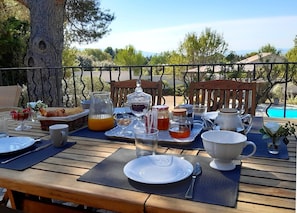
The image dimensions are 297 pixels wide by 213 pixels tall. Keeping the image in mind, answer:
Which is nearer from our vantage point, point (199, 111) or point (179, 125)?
point (179, 125)

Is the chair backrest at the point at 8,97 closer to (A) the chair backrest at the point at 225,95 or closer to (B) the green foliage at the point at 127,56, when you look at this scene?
(A) the chair backrest at the point at 225,95

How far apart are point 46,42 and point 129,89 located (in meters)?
3.48

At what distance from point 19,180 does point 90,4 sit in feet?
24.5

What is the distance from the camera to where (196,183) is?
0.85m

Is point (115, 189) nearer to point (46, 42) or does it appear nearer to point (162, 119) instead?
point (162, 119)

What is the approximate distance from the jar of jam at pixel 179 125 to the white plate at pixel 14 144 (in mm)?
634

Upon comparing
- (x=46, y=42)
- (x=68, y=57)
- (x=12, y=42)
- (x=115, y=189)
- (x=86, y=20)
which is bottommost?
(x=115, y=189)

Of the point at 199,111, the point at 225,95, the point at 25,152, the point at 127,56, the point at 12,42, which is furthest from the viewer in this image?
the point at 127,56

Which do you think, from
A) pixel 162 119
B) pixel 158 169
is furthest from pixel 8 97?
pixel 158 169

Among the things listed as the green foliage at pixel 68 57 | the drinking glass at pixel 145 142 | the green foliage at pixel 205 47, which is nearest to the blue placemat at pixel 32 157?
the drinking glass at pixel 145 142

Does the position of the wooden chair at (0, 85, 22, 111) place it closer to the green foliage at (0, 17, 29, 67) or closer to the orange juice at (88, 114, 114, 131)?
the orange juice at (88, 114, 114, 131)

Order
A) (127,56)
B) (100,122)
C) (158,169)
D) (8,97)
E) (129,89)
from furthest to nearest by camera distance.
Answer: (127,56) < (8,97) < (129,89) < (100,122) < (158,169)

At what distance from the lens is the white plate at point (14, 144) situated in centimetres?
116

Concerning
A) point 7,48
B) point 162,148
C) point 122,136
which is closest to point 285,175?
point 162,148
